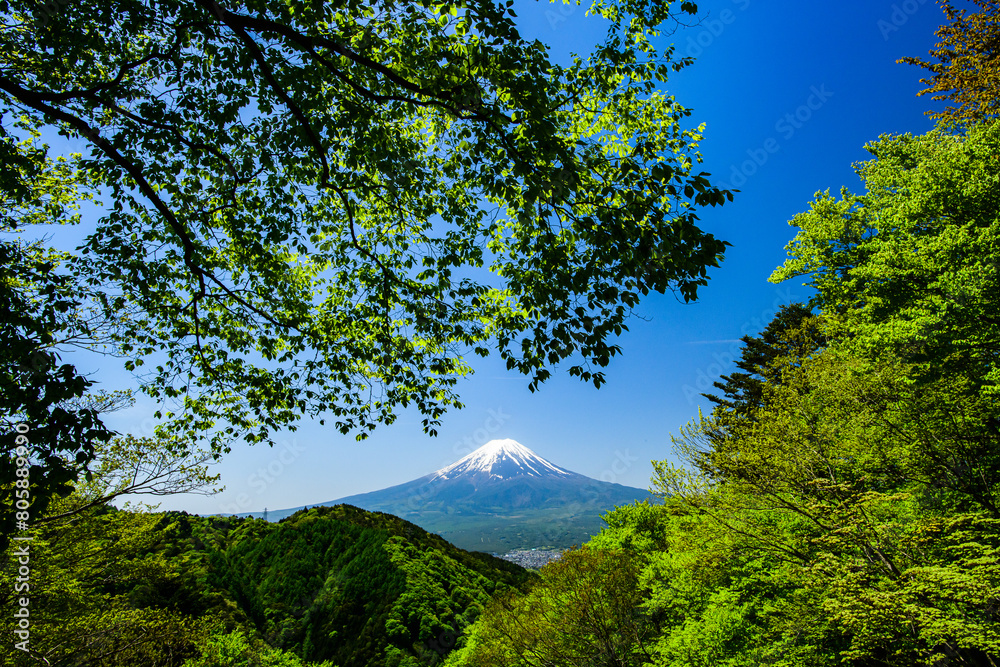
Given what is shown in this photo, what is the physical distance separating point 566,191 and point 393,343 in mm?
4000

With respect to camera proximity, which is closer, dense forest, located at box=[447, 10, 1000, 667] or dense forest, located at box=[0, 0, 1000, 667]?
dense forest, located at box=[0, 0, 1000, 667]

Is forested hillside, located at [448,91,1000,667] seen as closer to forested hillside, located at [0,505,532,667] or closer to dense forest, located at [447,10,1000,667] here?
dense forest, located at [447,10,1000,667]

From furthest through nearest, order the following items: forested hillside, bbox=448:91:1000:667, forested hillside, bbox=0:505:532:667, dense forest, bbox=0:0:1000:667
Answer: forested hillside, bbox=0:505:532:667, forested hillside, bbox=448:91:1000:667, dense forest, bbox=0:0:1000:667

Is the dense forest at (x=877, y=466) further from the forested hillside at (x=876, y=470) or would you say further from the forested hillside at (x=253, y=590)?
the forested hillside at (x=253, y=590)

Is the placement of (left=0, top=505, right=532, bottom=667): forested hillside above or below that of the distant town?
above

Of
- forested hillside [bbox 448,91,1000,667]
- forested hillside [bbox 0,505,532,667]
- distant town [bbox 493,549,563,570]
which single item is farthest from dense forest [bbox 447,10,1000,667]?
distant town [bbox 493,549,563,570]

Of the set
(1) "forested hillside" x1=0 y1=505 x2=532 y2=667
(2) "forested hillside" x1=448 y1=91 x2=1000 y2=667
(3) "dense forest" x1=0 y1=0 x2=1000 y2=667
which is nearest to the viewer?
(3) "dense forest" x1=0 y1=0 x2=1000 y2=667

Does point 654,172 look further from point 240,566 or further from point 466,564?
point 240,566

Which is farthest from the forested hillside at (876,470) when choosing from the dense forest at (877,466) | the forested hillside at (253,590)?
the forested hillside at (253,590)

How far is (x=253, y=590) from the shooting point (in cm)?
4075

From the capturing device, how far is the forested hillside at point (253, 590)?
1139 centimetres

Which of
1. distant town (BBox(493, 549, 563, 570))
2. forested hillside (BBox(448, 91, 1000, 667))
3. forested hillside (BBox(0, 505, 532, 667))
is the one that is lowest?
distant town (BBox(493, 549, 563, 570))

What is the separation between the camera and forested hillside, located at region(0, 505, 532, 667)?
37.4ft

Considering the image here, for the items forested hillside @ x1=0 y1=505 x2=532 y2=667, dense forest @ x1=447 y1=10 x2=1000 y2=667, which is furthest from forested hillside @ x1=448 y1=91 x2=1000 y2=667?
forested hillside @ x1=0 y1=505 x2=532 y2=667
